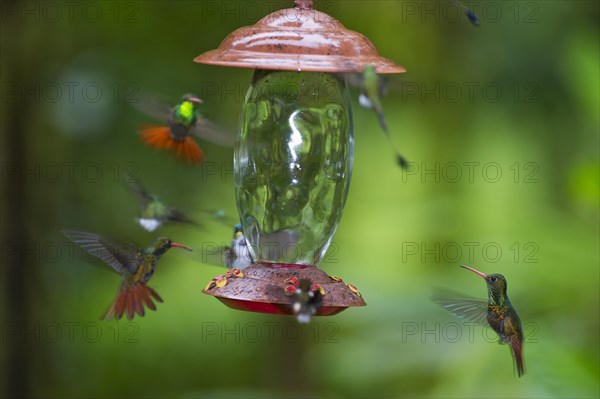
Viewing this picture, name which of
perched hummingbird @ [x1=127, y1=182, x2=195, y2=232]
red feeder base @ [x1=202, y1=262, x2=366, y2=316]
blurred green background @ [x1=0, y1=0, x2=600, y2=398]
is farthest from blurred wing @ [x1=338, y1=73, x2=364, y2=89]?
blurred green background @ [x1=0, y1=0, x2=600, y2=398]

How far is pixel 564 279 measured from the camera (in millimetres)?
6746

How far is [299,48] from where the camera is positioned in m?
3.09

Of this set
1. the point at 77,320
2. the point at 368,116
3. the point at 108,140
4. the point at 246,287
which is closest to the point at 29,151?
the point at 108,140

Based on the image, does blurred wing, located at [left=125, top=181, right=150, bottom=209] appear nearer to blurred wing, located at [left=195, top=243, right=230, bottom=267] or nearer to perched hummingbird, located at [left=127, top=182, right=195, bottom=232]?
perched hummingbird, located at [left=127, top=182, right=195, bottom=232]

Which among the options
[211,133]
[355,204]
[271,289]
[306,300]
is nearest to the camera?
[306,300]


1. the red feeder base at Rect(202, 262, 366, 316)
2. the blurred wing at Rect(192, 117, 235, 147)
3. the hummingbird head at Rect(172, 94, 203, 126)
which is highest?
the hummingbird head at Rect(172, 94, 203, 126)

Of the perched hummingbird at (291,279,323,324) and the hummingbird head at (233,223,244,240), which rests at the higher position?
the perched hummingbird at (291,279,323,324)

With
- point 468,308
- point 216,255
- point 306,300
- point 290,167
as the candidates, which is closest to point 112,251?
point 216,255

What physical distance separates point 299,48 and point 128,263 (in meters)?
1.52

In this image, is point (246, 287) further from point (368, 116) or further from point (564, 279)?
point (368, 116)

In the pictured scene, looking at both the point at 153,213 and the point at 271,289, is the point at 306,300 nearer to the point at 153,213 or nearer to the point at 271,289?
the point at 271,289

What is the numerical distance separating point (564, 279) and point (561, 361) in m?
0.91

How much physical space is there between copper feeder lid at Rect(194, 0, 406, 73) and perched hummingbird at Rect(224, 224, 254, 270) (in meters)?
1.04

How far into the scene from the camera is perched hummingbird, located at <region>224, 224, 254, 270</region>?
4.00m
